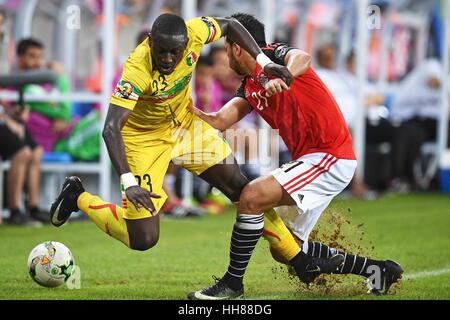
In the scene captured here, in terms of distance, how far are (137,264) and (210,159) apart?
181 centimetres

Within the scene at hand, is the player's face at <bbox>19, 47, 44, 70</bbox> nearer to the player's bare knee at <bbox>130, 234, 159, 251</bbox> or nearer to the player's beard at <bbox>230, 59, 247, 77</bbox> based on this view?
the player's beard at <bbox>230, 59, 247, 77</bbox>

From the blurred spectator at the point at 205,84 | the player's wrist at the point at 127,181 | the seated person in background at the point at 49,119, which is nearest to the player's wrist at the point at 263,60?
the player's wrist at the point at 127,181

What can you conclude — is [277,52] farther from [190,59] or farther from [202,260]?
[202,260]

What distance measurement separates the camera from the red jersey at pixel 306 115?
791 centimetres

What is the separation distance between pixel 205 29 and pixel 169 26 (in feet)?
2.37

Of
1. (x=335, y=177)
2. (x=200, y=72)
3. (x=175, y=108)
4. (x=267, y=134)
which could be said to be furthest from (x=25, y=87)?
(x=335, y=177)

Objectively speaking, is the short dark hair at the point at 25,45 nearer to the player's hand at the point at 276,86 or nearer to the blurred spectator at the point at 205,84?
the blurred spectator at the point at 205,84

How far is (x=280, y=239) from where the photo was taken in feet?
25.7

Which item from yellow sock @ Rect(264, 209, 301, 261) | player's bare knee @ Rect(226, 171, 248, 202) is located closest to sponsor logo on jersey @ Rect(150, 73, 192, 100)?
player's bare knee @ Rect(226, 171, 248, 202)

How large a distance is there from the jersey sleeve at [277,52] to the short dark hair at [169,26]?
87cm

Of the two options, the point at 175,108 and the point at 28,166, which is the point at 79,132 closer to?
the point at 28,166

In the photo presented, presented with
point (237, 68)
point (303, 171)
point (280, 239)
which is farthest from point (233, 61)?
point (280, 239)

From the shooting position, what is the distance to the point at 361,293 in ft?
26.4
